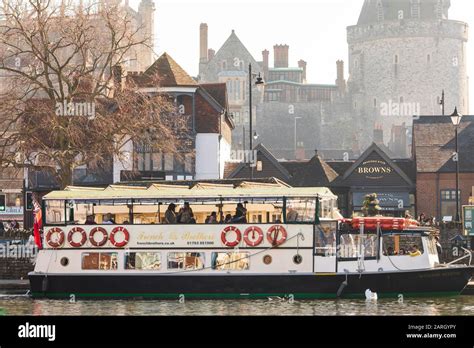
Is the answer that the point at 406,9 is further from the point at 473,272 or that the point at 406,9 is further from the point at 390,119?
the point at 473,272

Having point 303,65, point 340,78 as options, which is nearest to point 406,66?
point 340,78

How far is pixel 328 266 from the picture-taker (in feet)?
134

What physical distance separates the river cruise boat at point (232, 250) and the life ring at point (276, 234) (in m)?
0.04

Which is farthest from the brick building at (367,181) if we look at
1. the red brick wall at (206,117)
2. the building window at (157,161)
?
the building window at (157,161)

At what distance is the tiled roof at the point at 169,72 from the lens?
2736 inches

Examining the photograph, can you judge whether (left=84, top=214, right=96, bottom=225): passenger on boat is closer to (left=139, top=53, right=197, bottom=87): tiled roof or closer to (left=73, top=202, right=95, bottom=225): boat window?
(left=73, top=202, right=95, bottom=225): boat window

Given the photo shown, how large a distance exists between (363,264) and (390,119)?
124 m

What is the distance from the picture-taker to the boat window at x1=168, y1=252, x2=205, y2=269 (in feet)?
137

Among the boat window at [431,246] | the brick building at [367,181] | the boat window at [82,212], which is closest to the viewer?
the boat window at [431,246]

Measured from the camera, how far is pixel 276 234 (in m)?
40.9

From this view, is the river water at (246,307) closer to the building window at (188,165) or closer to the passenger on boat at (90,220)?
the passenger on boat at (90,220)

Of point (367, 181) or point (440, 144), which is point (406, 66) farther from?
point (367, 181)

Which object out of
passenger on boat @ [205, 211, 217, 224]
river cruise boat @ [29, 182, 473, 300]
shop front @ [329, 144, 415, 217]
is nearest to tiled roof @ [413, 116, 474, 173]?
shop front @ [329, 144, 415, 217]
